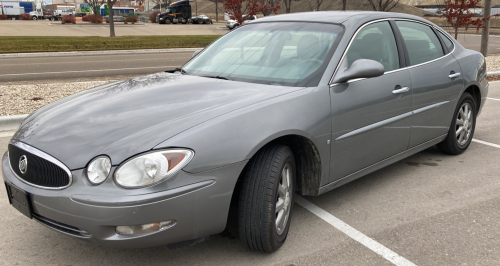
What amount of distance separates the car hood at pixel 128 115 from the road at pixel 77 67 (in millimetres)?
9379

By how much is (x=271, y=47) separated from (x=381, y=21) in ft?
Result: 3.56

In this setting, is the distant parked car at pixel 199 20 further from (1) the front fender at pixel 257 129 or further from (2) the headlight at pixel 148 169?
(2) the headlight at pixel 148 169

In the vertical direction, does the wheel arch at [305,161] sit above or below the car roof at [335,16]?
below

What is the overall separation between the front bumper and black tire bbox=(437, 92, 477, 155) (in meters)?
3.24

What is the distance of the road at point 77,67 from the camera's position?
496 inches

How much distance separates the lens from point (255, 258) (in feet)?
10.1

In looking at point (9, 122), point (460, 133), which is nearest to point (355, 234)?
point (460, 133)

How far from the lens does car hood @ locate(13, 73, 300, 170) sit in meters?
2.64

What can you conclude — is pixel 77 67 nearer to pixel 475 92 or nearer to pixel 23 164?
pixel 475 92

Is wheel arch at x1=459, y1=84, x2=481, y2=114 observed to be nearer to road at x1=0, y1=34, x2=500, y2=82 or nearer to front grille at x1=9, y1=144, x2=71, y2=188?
front grille at x1=9, y1=144, x2=71, y2=188

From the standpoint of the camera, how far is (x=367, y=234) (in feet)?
11.3

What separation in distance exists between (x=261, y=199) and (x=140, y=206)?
77cm

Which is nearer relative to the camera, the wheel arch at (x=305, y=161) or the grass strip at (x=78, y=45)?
the wheel arch at (x=305, y=161)

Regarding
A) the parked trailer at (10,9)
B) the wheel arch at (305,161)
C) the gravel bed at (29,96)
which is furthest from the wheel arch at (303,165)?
the parked trailer at (10,9)
